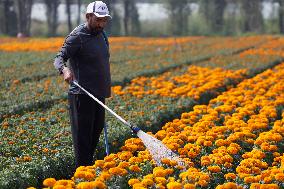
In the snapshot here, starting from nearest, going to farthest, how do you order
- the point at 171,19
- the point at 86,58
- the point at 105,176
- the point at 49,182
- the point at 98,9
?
the point at 49,182
the point at 105,176
the point at 98,9
the point at 86,58
the point at 171,19

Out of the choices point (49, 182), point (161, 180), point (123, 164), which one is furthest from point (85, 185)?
point (123, 164)

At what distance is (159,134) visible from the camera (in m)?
7.50

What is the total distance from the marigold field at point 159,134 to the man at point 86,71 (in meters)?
0.50

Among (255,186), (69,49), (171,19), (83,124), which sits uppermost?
(171,19)

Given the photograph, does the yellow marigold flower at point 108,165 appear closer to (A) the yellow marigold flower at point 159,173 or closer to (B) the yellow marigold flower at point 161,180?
(A) the yellow marigold flower at point 159,173

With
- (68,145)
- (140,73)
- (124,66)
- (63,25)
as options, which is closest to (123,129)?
(68,145)

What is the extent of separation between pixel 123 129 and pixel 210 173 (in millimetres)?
2801

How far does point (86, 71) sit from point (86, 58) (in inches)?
6.2

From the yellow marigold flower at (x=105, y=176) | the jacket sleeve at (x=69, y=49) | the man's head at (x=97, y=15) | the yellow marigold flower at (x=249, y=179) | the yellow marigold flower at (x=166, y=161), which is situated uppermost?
the man's head at (x=97, y=15)

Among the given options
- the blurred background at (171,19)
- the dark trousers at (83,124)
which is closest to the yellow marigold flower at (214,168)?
the dark trousers at (83,124)

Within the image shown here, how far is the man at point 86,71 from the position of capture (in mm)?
6086

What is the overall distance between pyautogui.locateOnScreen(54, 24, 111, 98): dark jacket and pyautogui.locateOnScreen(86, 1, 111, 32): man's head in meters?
0.12

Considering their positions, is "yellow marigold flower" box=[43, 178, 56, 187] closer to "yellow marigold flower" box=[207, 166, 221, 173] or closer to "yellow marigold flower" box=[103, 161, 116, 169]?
"yellow marigold flower" box=[103, 161, 116, 169]

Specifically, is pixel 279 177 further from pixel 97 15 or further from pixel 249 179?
pixel 97 15
